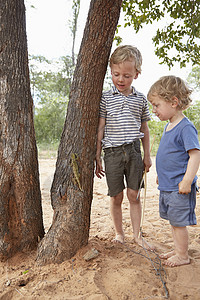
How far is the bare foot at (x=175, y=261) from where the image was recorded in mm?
2158

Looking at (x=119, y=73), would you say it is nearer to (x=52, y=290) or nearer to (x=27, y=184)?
(x=27, y=184)

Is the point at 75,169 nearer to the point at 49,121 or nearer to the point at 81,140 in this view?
the point at 81,140

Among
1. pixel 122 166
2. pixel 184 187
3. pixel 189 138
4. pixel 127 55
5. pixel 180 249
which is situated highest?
pixel 127 55

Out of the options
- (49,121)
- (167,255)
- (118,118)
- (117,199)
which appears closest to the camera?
(167,255)

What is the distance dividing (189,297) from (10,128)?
1.86 m

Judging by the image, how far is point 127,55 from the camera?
7.60 feet

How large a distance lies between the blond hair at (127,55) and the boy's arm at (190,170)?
976 millimetres

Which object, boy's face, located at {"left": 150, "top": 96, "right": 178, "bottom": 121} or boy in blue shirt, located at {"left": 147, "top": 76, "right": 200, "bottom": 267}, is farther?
boy's face, located at {"left": 150, "top": 96, "right": 178, "bottom": 121}

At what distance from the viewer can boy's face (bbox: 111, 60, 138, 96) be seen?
2.33 meters

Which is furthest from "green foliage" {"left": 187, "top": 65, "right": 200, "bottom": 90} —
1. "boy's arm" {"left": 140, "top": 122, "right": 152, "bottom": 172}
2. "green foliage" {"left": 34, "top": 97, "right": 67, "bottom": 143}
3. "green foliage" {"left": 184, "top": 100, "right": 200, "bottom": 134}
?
"boy's arm" {"left": 140, "top": 122, "right": 152, "bottom": 172}

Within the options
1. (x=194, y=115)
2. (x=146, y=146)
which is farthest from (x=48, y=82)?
(x=146, y=146)

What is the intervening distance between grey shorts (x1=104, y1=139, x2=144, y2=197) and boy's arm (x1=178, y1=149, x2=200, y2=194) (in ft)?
1.80

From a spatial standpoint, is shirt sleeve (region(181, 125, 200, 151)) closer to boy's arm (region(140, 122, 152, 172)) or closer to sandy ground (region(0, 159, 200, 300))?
boy's arm (region(140, 122, 152, 172))

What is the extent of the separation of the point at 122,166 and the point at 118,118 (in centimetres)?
47
